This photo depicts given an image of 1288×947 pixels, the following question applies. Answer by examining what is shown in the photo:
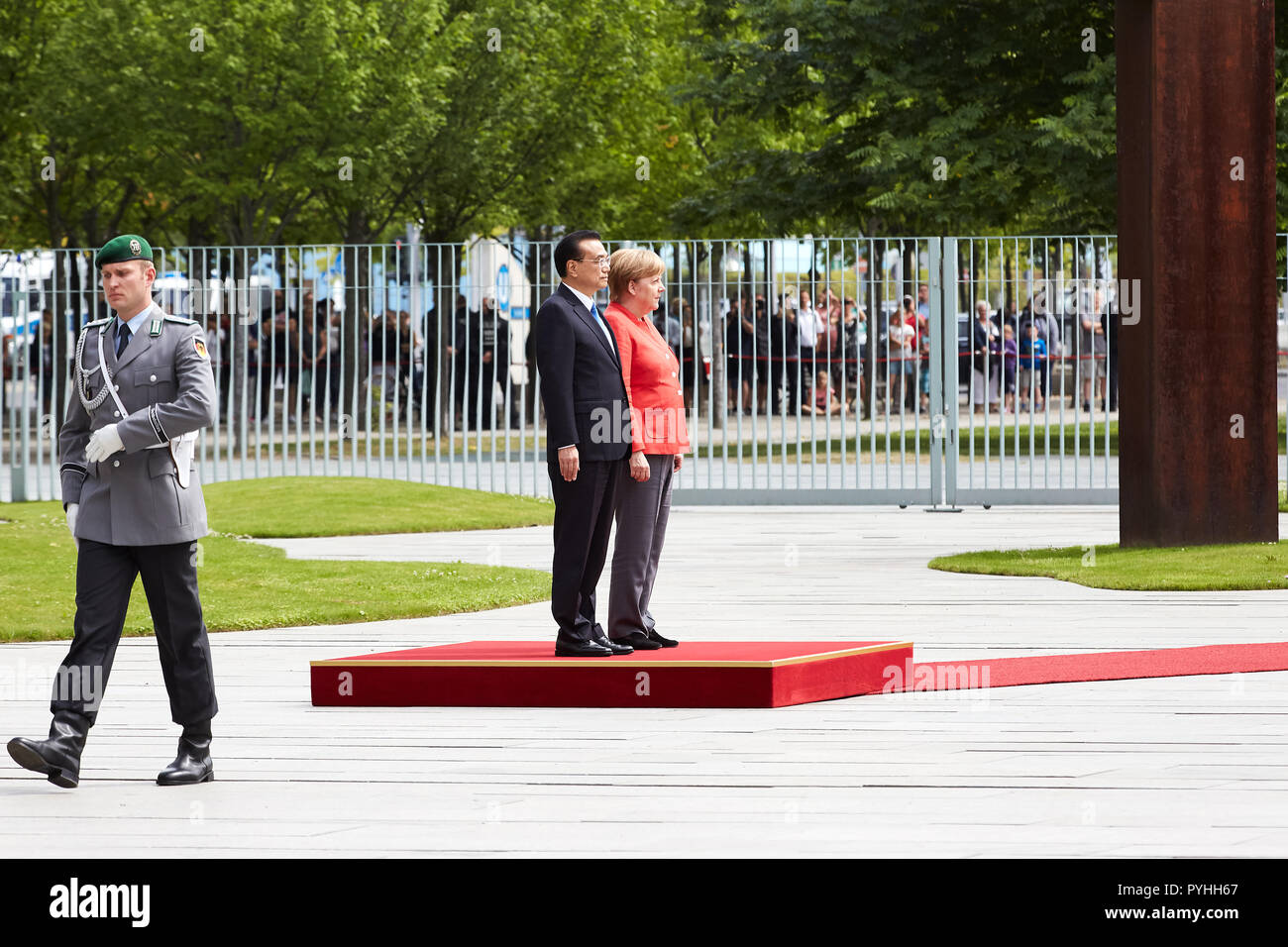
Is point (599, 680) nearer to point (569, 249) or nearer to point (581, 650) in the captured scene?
point (581, 650)

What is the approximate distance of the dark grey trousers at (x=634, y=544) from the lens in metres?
9.11

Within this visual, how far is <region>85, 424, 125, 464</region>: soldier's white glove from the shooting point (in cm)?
698

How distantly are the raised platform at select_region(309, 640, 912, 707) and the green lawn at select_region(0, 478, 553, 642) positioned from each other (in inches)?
122

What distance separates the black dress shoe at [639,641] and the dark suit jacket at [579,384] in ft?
2.75

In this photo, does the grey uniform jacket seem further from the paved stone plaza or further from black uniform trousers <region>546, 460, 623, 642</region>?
black uniform trousers <region>546, 460, 623, 642</region>

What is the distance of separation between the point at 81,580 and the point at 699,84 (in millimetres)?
24425

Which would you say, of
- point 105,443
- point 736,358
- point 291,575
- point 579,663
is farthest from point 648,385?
point 736,358

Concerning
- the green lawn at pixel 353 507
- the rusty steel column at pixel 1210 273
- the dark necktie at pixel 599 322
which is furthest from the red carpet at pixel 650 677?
the green lawn at pixel 353 507

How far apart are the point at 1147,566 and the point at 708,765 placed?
7.27 metres

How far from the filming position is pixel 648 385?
912 cm

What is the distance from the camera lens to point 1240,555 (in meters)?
14.0

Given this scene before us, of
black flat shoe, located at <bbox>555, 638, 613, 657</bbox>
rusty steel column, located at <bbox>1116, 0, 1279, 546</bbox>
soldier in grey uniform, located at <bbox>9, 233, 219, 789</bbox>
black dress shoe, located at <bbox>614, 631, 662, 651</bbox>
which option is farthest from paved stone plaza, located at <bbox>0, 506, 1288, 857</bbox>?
rusty steel column, located at <bbox>1116, 0, 1279, 546</bbox>
